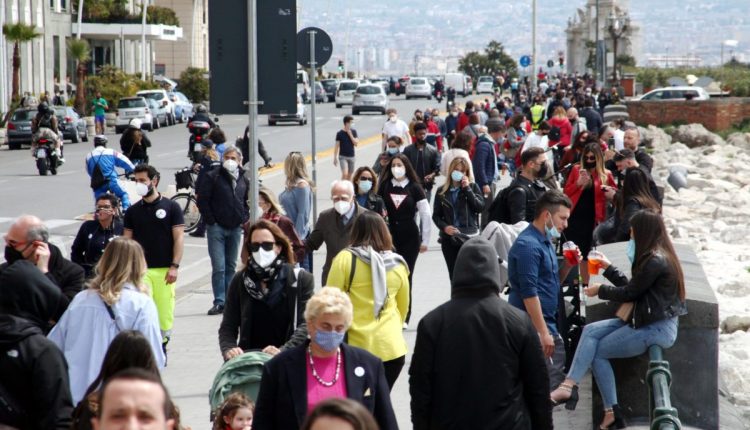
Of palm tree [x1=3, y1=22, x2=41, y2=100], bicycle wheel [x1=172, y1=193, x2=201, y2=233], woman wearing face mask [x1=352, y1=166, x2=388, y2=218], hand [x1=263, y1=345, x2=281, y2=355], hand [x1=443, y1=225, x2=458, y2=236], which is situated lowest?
bicycle wheel [x1=172, y1=193, x2=201, y2=233]

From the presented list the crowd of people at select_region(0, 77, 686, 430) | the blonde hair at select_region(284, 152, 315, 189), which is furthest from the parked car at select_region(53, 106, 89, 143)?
the crowd of people at select_region(0, 77, 686, 430)

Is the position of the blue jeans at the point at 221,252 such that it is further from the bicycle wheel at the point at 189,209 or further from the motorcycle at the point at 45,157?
the motorcycle at the point at 45,157

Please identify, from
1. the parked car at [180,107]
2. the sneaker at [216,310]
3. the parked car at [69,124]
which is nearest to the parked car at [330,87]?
the parked car at [180,107]

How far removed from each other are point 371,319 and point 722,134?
156 feet

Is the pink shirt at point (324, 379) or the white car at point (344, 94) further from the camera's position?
the white car at point (344, 94)

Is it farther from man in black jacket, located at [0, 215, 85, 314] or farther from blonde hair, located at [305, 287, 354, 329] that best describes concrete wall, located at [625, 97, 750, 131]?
blonde hair, located at [305, 287, 354, 329]

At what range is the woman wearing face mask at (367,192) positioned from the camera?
1205cm

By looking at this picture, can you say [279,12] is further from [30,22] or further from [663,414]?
[30,22]

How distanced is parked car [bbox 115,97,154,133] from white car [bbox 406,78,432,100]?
1334 inches

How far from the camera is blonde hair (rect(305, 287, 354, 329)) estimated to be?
5.90m

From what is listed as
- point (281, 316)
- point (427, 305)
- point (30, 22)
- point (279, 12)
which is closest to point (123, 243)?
point (281, 316)

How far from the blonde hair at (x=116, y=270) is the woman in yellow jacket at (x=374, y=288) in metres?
1.18

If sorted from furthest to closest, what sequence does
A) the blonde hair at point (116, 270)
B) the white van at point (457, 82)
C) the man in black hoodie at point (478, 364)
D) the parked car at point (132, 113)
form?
the white van at point (457, 82), the parked car at point (132, 113), the blonde hair at point (116, 270), the man in black hoodie at point (478, 364)

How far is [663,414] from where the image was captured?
6.49m
